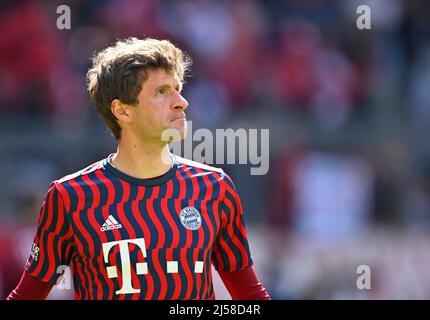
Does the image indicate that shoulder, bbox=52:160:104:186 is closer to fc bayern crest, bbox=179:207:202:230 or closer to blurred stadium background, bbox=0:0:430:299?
fc bayern crest, bbox=179:207:202:230

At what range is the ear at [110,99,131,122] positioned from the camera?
4324 mm

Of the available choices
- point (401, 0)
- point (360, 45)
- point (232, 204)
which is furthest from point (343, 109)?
point (232, 204)

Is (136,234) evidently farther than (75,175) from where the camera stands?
No

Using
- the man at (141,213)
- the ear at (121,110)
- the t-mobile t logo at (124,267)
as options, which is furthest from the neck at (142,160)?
the t-mobile t logo at (124,267)

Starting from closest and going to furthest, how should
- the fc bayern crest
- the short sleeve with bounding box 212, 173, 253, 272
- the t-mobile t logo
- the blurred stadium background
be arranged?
the t-mobile t logo
the fc bayern crest
the short sleeve with bounding box 212, 173, 253, 272
the blurred stadium background

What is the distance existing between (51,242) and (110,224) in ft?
0.86

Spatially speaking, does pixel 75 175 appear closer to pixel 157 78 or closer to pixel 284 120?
pixel 157 78

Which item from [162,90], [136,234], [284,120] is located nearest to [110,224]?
[136,234]

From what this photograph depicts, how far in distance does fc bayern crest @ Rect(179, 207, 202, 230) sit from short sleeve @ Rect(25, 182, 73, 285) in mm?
472

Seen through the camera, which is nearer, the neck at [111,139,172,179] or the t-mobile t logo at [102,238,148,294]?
the t-mobile t logo at [102,238,148,294]

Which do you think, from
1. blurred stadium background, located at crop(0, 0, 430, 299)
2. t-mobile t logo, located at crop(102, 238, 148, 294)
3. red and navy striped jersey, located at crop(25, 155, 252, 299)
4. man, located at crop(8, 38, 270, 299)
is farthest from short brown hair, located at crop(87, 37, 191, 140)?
blurred stadium background, located at crop(0, 0, 430, 299)

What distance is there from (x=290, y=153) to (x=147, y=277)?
245 inches

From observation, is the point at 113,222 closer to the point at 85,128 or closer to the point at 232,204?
the point at 232,204

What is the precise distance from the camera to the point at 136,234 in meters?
4.15
